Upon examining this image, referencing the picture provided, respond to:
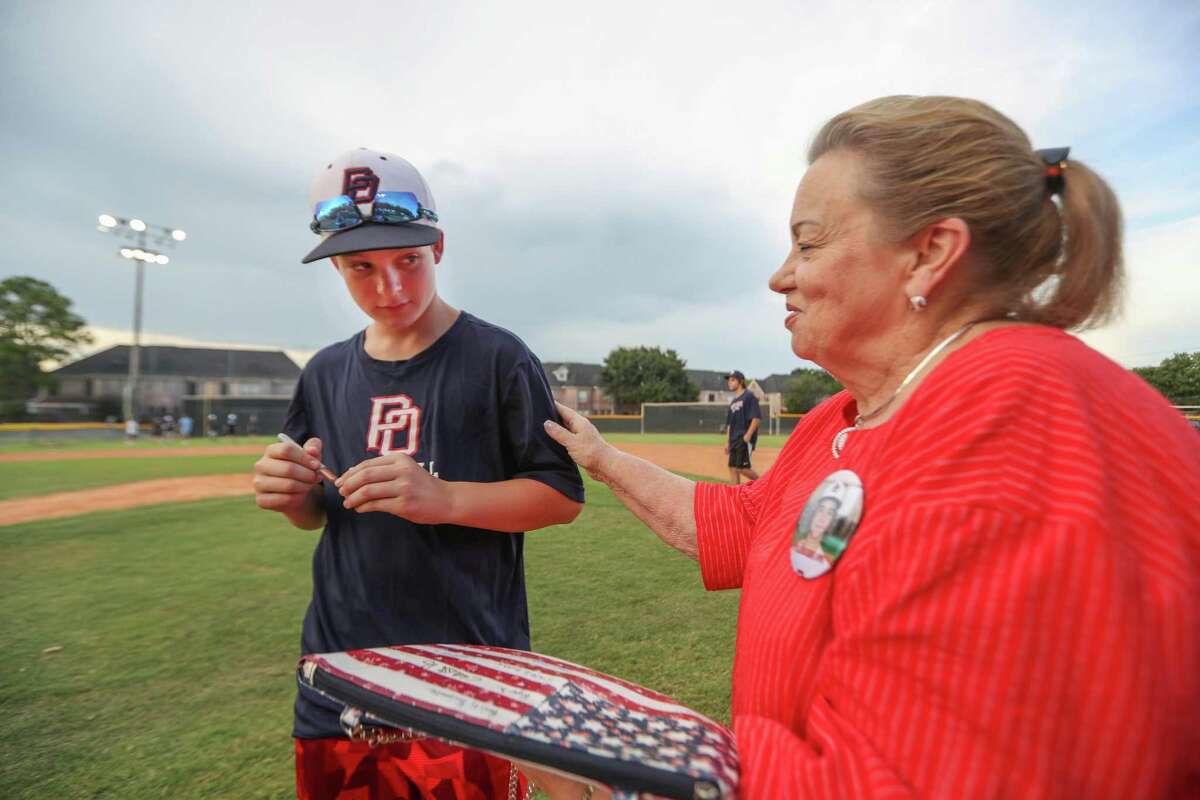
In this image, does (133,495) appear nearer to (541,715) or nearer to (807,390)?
(541,715)

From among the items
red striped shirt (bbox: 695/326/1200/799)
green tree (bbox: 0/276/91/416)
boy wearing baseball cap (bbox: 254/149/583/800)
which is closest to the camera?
red striped shirt (bbox: 695/326/1200/799)

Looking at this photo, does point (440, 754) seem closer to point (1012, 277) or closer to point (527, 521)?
point (527, 521)

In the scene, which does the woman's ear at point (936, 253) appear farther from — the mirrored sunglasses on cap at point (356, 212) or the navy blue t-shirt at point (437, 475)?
the mirrored sunglasses on cap at point (356, 212)

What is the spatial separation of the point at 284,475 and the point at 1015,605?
5.06ft

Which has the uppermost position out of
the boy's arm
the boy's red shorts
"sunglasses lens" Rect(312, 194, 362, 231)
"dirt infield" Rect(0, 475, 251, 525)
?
"sunglasses lens" Rect(312, 194, 362, 231)

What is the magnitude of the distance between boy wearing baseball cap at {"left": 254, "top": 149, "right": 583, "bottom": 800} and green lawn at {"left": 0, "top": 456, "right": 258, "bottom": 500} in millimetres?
14070

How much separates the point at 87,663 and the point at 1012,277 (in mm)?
5307

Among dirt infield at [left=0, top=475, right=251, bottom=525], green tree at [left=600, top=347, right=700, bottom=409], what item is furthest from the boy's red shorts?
green tree at [left=600, top=347, right=700, bottom=409]

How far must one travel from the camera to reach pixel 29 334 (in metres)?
40.8

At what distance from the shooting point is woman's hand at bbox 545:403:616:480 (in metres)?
1.80

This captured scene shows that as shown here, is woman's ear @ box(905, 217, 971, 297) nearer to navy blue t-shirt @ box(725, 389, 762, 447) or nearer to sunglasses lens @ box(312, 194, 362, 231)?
sunglasses lens @ box(312, 194, 362, 231)

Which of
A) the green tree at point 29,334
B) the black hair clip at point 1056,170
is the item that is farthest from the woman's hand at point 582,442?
the green tree at point 29,334

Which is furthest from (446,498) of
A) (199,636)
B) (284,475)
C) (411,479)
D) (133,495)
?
(133,495)

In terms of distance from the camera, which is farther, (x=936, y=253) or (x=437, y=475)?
(x=437, y=475)
